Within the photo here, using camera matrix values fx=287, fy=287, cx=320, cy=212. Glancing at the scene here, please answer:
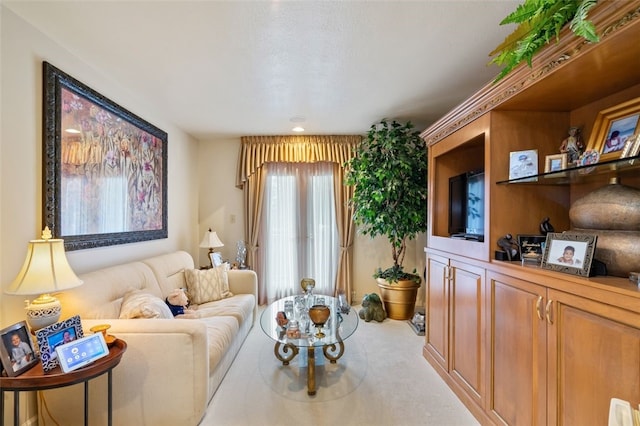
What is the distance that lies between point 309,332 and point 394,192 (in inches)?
77.0

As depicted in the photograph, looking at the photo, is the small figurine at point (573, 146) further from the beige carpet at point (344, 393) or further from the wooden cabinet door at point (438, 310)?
the beige carpet at point (344, 393)

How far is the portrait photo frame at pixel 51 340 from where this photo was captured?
4.40ft

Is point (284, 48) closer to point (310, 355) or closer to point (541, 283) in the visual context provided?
point (541, 283)

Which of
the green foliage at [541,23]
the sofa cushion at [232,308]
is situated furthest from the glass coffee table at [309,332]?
the green foliage at [541,23]

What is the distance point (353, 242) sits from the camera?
4215 millimetres

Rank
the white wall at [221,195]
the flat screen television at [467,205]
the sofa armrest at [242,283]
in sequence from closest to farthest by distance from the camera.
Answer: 1. the flat screen television at [467,205]
2. the sofa armrest at [242,283]
3. the white wall at [221,195]

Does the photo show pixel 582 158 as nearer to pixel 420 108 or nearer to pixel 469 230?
pixel 469 230

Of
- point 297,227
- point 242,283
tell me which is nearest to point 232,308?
point 242,283

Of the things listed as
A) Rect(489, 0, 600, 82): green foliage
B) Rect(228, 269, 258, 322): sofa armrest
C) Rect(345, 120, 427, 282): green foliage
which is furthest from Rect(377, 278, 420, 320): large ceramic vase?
Rect(489, 0, 600, 82): green foliage

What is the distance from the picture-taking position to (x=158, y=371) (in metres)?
1.68

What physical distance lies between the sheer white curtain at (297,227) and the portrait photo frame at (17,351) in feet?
9.39

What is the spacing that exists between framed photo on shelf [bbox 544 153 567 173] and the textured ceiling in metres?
0.86

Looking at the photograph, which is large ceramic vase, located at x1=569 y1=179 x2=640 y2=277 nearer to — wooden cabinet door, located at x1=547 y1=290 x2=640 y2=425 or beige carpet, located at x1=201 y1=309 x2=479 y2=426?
wooden cabinet door, located at x1=547 y1=290 x2=640 y2=425

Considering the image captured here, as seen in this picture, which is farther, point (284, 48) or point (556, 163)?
point (284, 48)
